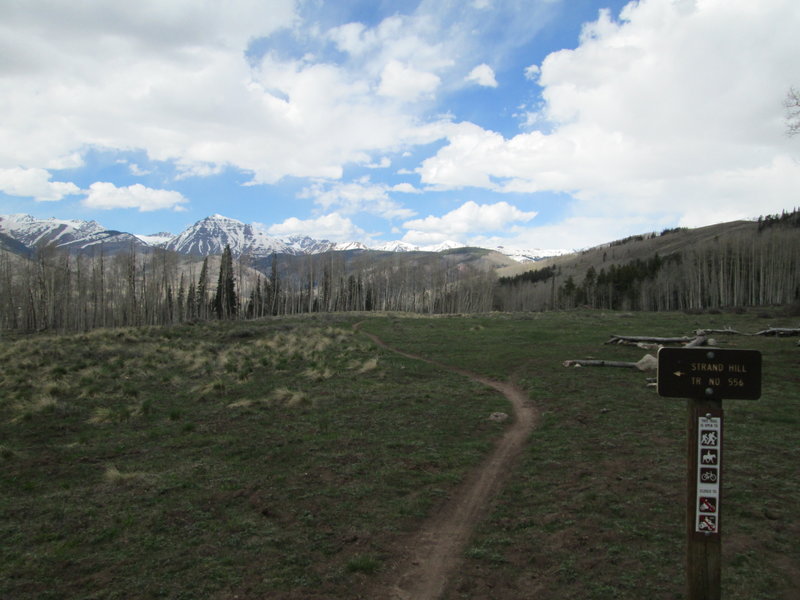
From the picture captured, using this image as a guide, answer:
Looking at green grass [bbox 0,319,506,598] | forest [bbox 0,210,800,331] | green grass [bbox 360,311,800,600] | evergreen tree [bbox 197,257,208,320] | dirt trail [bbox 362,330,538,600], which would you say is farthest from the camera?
evergreen tree [bbox 197,257,208,320]

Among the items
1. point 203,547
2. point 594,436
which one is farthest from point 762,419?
point 203,547

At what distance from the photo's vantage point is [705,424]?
16.4 ft

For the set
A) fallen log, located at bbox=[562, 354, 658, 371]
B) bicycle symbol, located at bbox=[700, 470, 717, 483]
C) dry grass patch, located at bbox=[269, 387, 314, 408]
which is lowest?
dry grass patch, located at bbox=[269, 387, 314, 408]

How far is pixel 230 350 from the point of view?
3141 cm

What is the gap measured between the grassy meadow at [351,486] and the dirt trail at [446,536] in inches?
9.9

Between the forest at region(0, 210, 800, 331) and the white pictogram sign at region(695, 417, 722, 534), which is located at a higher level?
the forest at region(0, 210, 800, 331)

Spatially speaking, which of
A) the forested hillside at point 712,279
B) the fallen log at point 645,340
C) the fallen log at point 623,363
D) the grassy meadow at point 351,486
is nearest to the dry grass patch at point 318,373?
the grassy meadow at point 351,486

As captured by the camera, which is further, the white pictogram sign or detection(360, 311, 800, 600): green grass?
detection(360, 311, 800, 600): green grass

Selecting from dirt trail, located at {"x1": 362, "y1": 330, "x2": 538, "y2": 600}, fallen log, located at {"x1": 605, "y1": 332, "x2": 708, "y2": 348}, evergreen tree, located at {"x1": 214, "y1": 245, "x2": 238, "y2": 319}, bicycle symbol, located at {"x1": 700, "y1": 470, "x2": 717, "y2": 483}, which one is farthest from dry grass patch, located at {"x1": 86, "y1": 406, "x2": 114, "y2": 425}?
evergreen tree, located at {"x1": 214, "y1": 245, "x2": 238, "y2": 319}

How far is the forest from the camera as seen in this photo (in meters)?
76.4

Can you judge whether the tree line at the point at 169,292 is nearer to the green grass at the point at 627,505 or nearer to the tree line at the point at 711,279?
the tree line at the point at 711,279

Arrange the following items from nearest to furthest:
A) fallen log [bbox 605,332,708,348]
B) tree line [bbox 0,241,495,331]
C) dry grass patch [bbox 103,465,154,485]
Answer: dry grass patch [bbox 103,465,154,485] < fallen log [bbox 605,332,708,348] < tree line [bbox 0,241,495,331]

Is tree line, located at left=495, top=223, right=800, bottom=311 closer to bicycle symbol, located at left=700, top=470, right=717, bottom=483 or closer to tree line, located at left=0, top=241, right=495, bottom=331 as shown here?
tree line, located at left=0, top=241, right=495, bottom=331

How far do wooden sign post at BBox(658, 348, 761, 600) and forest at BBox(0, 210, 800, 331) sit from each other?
66274 millimetres
